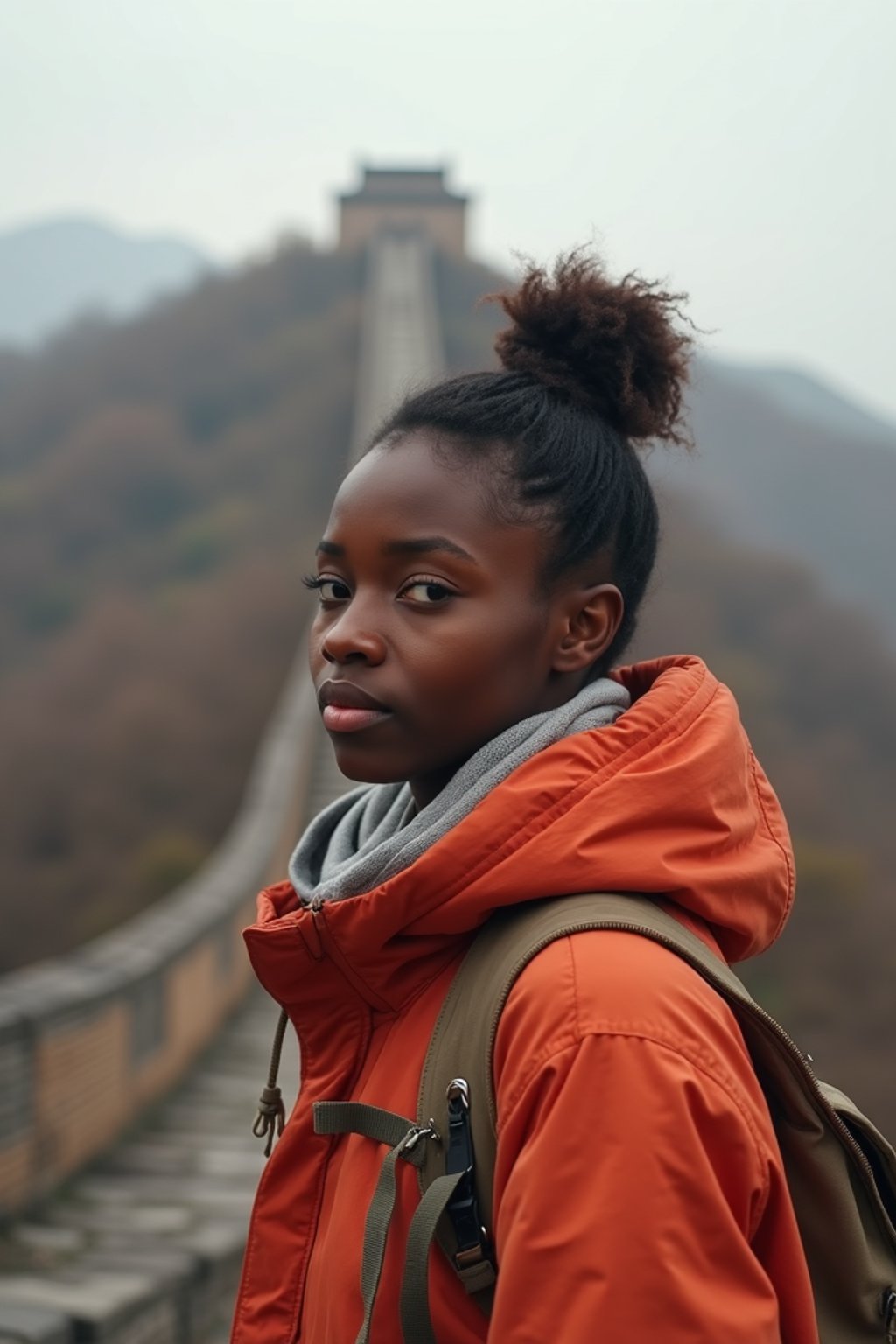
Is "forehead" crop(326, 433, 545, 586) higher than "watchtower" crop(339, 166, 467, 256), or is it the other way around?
"watchtower" crop(339, 166, 467, 256)

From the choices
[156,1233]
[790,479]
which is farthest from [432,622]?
[790,479]

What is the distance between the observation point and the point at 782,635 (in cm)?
3002

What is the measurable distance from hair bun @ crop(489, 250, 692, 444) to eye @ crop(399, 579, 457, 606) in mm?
329

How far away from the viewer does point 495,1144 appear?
4.55 ft

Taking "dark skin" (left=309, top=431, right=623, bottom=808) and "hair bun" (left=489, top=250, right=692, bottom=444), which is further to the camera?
"hair bun" (left=489, top=250, right=692, bottom=444)

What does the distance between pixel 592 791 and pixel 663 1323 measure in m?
0.46

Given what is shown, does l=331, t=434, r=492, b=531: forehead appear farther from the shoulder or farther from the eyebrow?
the shoulder

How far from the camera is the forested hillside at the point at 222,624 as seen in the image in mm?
16078

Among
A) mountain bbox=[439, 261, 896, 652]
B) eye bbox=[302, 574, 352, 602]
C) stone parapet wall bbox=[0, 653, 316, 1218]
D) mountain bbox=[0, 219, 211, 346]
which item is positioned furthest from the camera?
mountain bbox=[0, 219, 211, 346]

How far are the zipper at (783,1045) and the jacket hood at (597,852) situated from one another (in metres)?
0.08

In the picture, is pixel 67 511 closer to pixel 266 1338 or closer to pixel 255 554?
pixel 255 554

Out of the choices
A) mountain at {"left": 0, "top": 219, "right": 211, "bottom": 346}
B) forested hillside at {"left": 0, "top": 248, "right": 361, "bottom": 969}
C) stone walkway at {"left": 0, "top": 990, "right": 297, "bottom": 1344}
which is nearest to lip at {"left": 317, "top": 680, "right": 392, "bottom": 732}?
stone walkway at {"left": 0, "top": 990, "right": 297, "bottom": 1344}

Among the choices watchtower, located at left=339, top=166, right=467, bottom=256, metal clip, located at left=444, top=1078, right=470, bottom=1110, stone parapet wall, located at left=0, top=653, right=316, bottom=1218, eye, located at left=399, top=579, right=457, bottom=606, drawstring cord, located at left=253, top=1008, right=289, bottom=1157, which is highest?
watchtower, located at left=339, top=166, right=467, bottom=256

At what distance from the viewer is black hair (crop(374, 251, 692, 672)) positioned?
66.6 inches
